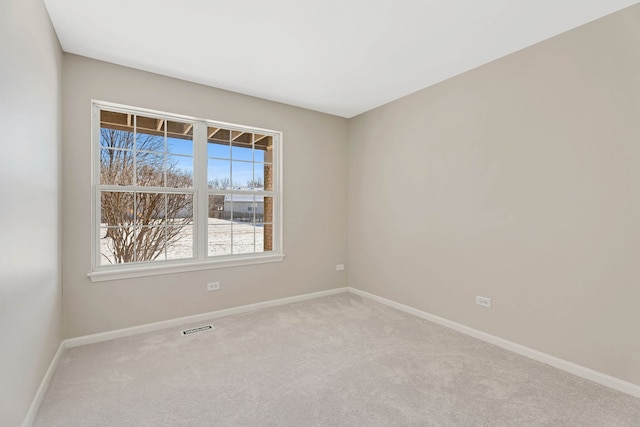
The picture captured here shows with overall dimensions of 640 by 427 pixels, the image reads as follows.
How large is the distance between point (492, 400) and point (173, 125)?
3720mm

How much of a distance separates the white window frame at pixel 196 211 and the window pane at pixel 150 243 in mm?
70

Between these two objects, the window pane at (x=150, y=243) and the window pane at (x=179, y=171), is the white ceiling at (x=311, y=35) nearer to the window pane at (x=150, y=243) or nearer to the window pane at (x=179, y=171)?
the window pane at (x=179, y=171)

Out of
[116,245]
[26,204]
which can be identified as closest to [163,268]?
[116,245]

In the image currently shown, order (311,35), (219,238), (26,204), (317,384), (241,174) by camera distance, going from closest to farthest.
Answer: (26,204) → (317,384) → (311,35) → (219,238) → (241,174)

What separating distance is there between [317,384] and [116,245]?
92.4 inches

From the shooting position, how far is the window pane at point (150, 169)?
3.10 meters

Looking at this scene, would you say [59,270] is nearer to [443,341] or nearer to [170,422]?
[170,422]

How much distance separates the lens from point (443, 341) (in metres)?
2.81

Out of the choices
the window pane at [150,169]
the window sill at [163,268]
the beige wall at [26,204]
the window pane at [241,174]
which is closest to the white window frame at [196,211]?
the window sill at [163,268]

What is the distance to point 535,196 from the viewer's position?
2.52 m

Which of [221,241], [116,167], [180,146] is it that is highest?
[180,146]

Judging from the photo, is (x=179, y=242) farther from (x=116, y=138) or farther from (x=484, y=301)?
(x=484, y=301)

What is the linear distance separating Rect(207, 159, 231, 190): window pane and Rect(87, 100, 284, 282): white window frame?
72 mm

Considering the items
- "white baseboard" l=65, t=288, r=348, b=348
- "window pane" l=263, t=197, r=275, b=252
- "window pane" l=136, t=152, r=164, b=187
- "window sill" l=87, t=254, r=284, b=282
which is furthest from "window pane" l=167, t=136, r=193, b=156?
"white baseboard" l=65, t=288, r=348, b=348
